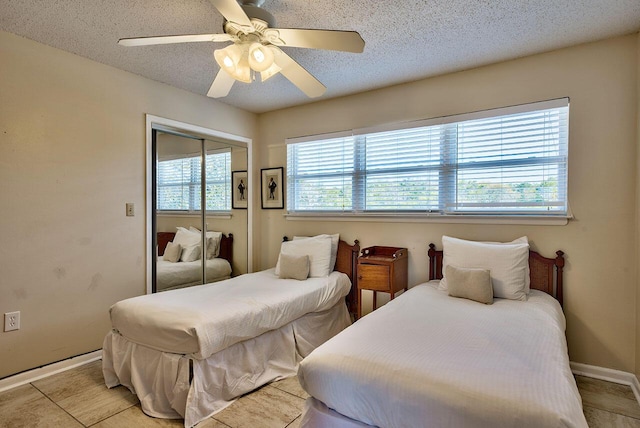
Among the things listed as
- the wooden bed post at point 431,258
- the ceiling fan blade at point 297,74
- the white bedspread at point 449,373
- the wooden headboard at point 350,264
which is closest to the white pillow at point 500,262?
the wooden bed post at point 431,258

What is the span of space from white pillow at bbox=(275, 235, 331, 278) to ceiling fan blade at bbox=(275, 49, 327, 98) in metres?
1.62

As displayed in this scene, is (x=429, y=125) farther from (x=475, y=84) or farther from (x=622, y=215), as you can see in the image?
(x=622, y=215)

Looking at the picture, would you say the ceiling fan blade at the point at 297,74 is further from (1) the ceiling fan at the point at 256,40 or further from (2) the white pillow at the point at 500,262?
(2) the white pillow at the point at 500,262

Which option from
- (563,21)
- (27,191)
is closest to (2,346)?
(27,191)

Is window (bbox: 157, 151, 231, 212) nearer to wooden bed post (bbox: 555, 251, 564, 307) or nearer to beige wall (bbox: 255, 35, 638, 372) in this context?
beige wall (bbox: 255, 35, 638, 372)

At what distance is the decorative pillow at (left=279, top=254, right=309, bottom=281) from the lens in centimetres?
331

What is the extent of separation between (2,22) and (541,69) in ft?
12.7

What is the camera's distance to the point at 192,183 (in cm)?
357

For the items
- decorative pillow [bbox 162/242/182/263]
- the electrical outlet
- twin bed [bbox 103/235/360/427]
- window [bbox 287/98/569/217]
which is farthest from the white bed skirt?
window [bbox 287/98/569/217]

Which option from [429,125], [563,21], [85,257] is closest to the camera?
[563,21]

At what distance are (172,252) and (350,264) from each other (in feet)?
5.89

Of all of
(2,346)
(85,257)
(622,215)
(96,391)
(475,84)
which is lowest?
(96,391)

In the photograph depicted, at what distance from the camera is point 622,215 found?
2.46 m

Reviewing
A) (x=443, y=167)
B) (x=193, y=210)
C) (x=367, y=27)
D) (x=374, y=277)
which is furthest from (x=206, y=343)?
(x=443, y=167)
